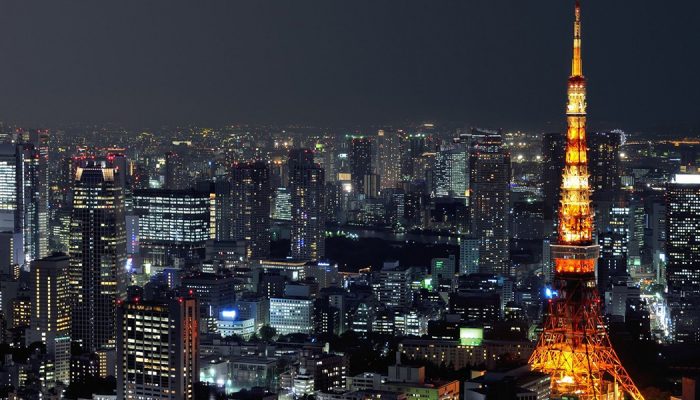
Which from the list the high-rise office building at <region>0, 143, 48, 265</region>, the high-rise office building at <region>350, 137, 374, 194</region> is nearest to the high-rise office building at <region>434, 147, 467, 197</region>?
the high-rise office building at <region>350, 137, 374, 194</region>

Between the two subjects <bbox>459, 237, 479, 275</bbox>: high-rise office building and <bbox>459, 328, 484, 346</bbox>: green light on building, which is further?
<bbox>459, 237, 479, 275</bbox>: high-rise office building

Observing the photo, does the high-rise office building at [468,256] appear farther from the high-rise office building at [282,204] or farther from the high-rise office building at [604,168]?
the high-rise office building at [282,204]

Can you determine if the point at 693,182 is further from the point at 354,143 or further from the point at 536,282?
the point at 354,143

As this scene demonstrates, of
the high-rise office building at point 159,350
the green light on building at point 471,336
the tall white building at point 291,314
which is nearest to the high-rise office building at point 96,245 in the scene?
the tall white building at point 291,314

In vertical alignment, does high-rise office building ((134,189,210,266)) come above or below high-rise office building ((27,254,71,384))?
above

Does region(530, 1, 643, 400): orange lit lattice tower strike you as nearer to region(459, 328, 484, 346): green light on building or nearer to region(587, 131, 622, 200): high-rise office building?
region(459, 328, 484, 346): green light on building

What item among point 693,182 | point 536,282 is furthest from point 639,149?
point 536,282

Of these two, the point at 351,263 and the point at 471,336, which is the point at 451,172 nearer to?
the point at 351,263
